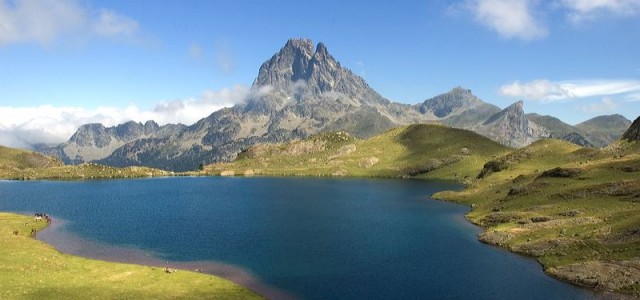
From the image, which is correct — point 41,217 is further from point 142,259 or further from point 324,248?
point 324,248

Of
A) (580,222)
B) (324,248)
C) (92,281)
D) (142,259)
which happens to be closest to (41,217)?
(142,259)

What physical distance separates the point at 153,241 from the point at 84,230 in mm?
30887

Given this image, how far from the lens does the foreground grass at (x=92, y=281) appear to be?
71.8m

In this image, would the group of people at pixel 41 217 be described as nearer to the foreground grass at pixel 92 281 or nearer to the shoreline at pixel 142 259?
the shoreline at pixel 142 259

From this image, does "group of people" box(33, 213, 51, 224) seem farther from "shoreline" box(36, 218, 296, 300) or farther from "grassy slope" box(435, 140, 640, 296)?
"grassy slope" box(435, 140, 640, 296)

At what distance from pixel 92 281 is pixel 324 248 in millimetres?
49983

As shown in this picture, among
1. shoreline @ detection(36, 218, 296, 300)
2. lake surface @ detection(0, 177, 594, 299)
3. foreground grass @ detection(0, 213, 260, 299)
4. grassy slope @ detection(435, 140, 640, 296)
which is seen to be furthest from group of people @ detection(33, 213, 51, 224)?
grassy slope @ detection(435, 140, 640, 296)

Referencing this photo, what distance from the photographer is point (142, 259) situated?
100 m

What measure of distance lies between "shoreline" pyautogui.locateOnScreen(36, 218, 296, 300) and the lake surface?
342 mm

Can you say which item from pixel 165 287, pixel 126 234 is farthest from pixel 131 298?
pixel 126 234

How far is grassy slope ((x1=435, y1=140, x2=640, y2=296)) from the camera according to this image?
8212 centimetres

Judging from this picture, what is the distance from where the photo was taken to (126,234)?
422 ft

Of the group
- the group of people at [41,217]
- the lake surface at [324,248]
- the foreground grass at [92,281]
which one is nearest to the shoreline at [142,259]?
the lake surface at [324,248]

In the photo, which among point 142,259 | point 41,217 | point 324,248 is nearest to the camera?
point 142,259
